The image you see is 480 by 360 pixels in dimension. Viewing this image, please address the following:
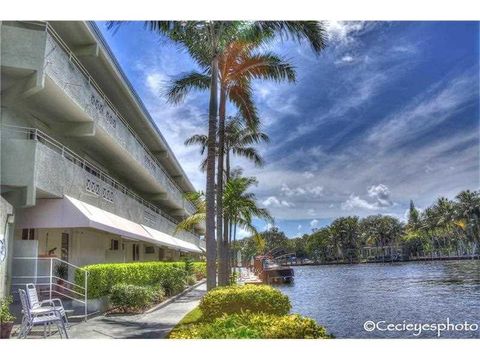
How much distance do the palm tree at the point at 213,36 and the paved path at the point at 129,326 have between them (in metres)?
1.78

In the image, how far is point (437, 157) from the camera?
15.5 metres

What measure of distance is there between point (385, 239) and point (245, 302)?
10890 cm

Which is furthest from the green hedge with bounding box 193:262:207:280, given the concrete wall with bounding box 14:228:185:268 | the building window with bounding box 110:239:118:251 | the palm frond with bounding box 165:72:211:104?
the palm frond with bounding box 165:72:211:104

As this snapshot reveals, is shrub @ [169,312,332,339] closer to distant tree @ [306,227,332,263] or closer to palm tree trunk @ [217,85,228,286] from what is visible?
palm tree trunk @ [217,85,228,286]

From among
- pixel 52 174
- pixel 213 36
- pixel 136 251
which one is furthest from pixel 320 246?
pixel 52 174

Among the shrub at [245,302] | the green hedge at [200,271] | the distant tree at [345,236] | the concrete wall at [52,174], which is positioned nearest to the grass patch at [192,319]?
the shrub at [245,302]

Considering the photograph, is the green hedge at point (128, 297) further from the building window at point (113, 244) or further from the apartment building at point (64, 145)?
the building window at point (113, 244)

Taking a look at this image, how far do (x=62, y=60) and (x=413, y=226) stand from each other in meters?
107

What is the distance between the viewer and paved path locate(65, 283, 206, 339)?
1088 cm

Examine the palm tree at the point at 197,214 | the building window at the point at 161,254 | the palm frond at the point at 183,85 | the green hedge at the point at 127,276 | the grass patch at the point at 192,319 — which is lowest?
the grass patch at the point at 192,319

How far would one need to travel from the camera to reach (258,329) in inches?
376

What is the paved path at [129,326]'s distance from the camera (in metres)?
10.9

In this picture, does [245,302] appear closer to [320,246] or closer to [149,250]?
[149,250]
